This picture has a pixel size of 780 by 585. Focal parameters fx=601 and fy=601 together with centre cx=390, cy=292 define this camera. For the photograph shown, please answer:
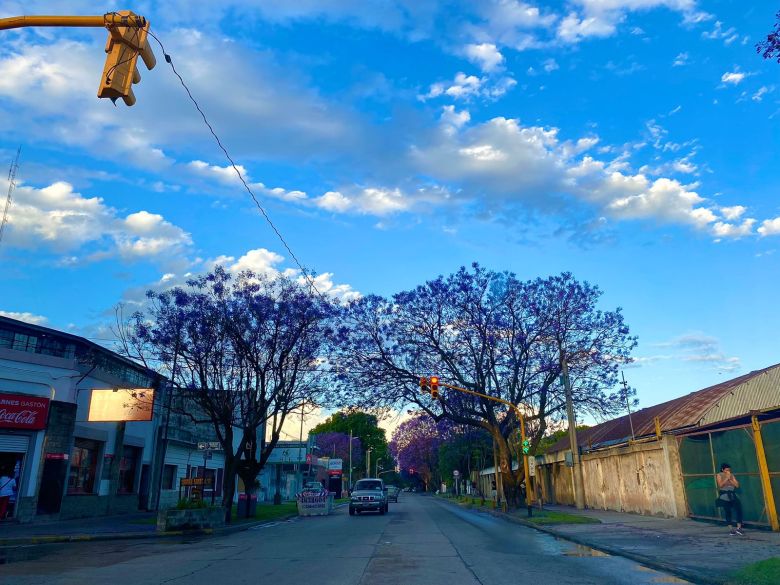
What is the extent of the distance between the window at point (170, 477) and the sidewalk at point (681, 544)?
2485 cm

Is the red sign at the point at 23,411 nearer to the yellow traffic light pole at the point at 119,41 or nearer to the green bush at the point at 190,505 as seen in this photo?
the green bush at the point at 190,505

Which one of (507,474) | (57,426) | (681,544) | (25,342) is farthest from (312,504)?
(681,544)

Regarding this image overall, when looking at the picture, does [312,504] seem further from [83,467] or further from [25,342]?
[25,342]

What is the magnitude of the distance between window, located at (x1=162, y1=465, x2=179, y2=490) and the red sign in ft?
47.7

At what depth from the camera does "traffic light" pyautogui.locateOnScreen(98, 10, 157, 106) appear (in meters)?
6.68

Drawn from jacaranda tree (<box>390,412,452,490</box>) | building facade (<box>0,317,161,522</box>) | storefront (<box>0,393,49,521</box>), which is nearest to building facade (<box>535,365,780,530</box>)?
jacaranda tree (<box>390,412,452,490</box>)

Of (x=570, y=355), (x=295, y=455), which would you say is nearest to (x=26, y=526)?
(x=570, y=355)

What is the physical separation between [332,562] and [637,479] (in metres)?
17.5

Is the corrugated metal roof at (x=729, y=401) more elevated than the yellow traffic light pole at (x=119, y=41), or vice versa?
the yellow traffic light pole at (x=119, y=41)

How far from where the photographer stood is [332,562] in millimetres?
12391

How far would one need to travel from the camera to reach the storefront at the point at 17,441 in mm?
22061

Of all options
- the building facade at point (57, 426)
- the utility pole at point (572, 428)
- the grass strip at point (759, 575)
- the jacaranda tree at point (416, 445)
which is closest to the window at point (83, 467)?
the building facade at point (57, 426)

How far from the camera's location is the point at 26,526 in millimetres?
21422

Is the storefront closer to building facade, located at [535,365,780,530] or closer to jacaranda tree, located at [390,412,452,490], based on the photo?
building facade, located at [535,365,780,530]
